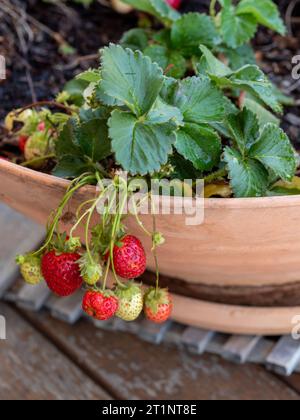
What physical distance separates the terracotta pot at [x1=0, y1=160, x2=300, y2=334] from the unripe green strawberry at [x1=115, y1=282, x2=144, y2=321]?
6 cm

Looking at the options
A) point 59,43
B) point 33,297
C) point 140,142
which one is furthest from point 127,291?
point 59,43

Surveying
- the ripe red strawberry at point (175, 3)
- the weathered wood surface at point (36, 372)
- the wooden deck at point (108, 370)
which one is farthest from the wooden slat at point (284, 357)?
the ripe red strawberry at point (175, 3)

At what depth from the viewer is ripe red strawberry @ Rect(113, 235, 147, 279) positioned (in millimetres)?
542

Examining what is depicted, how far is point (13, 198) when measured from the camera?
676 mm

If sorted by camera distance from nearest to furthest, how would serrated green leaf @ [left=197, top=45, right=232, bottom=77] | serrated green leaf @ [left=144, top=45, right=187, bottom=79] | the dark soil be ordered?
serrated green leaf @ [left=197, top=45, right=232, bottom=77], serrated green leaf @ [left=144, top=45, right=187, bottom=79], the dark soil

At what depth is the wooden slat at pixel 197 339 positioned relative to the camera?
31.1 inches

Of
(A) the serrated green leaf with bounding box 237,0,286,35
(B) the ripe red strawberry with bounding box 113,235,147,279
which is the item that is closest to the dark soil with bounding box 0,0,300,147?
(A) the serrated green leaf with bounding box 237,0,286,35

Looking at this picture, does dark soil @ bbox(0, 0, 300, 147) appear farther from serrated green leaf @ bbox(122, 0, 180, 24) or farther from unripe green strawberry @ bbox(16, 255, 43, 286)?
unripe green strawberry @ bbox(16, 255, 43, 286)

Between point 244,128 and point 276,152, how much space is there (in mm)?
33

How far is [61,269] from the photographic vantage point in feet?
1.83

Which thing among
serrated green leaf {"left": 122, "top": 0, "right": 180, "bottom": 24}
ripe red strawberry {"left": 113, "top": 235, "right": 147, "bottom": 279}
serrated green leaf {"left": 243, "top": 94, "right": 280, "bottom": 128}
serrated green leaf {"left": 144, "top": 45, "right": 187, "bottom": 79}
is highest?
serrated green leaf {"left": 122, "top": 0, "right": 180, "bottom": 24}

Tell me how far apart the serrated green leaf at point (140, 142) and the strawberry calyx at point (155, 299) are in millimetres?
97

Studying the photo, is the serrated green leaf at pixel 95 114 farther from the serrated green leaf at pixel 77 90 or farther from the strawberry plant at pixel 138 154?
the serrated green leaf at pixel 77 90
